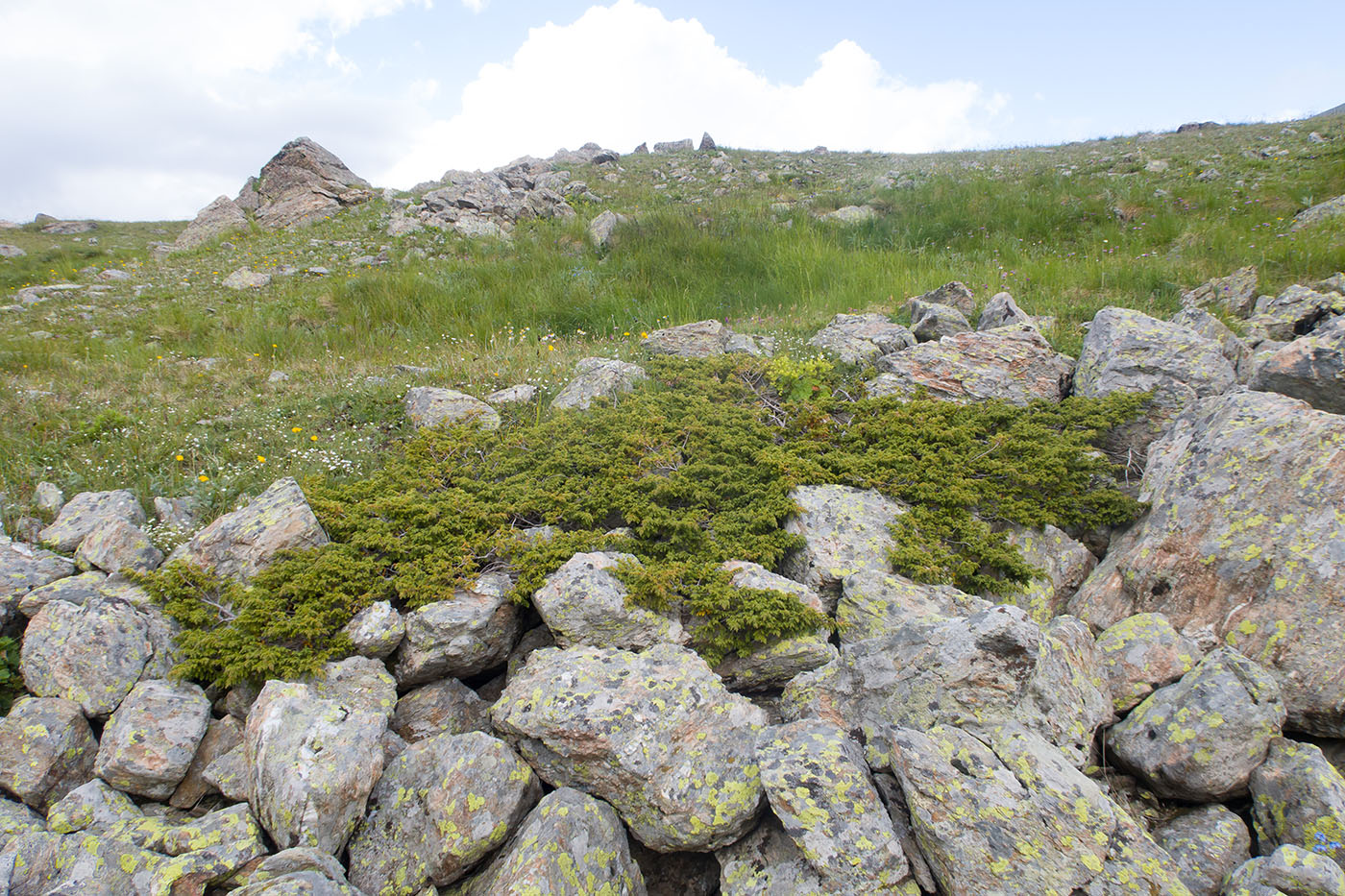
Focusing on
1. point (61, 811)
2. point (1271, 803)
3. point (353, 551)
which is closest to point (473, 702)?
point (353, 551)

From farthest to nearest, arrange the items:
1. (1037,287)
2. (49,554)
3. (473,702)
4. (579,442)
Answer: (1037,287) → (579,442) → (49,554) → (473,702)

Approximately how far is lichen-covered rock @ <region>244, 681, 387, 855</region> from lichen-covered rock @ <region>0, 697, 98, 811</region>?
32.9 inches

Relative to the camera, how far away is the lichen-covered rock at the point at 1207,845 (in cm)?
260

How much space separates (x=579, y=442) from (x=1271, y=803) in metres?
4.59

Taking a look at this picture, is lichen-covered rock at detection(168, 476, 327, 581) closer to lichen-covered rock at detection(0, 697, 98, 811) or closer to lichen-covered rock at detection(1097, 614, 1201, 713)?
lichen-covered rock at detection(0, 697, 98, 811)

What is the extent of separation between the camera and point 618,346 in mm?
8711

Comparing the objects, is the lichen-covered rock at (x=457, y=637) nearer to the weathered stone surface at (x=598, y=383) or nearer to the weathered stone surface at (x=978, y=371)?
the weathered stone surface at (x=598, y=383)

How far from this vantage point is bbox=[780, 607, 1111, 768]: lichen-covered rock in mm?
3031

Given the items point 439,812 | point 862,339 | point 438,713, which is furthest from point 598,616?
point 862,339

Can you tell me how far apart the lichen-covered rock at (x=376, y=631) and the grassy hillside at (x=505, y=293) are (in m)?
2.36

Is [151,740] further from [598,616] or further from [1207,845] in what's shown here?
[1207,845]

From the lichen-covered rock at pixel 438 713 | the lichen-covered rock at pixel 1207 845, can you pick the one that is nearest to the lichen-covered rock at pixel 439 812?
the lichen-covered rock at pixel 438 713

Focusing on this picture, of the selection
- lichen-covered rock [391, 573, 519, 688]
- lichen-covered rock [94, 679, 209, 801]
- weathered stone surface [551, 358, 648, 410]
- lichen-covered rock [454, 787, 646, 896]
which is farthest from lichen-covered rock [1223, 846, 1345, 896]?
weathered stone surface [551, 358, 648, 410]

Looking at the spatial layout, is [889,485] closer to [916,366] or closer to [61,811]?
[916,366]
